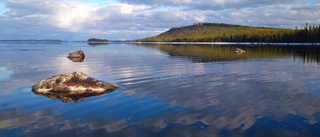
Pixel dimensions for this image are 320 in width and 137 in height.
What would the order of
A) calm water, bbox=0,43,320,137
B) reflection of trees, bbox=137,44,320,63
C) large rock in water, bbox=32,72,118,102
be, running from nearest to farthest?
1. calm water, bbox=0,43,320,137
2. large rock in water, bbox=32,72,118,102
3. reflection of trees, bbox=137,44,320,63

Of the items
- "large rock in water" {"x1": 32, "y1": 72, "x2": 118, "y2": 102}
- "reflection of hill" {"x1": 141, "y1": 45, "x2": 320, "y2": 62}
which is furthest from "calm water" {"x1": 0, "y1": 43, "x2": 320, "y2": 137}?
"reflection of hill" {"x1": 141, "y1": 45, "x2": 320, "y2": 62}

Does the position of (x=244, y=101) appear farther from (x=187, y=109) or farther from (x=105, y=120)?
(x=105, y=120)

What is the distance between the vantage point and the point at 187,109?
1220 cm

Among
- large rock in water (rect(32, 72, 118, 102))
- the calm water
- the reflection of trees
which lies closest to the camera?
the calm water

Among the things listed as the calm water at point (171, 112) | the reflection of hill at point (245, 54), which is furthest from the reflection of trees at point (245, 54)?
the calm water at point (171, 112)

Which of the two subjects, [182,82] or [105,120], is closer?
[105,120]

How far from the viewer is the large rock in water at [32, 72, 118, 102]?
15.7 m

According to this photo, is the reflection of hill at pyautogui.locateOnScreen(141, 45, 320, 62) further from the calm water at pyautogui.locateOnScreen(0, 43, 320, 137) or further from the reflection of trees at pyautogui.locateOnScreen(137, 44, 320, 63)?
the calm water at pyautogui.locateOnScreen(0, 43, 320, 137)

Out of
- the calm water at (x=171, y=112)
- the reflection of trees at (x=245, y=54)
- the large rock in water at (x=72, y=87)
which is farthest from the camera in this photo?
the reflection of trees at (x=245, y=54)

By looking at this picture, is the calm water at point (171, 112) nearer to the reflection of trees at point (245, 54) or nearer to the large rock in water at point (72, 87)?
the large rock in water at point (72, 87)

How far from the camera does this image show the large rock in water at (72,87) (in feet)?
51.5

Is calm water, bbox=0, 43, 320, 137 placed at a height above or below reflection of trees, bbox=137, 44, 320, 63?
below

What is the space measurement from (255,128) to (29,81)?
1782cm

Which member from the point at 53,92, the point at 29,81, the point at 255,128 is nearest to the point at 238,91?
the point at 255,128
